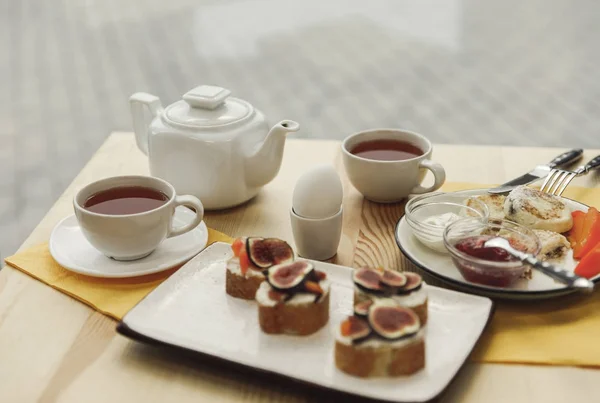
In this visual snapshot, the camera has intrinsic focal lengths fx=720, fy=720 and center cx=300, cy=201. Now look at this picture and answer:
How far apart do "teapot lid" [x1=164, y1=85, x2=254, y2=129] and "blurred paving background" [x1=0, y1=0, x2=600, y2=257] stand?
169cm

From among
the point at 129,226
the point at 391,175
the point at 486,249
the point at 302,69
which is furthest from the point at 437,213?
the point at 302,69

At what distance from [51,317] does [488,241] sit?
77 cm

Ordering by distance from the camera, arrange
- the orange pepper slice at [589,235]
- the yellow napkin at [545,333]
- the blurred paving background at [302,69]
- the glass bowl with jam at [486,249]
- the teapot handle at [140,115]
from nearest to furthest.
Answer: the yellow napkin at [545,333] < the glass bowl with jam at [486,249] < the orange pepper slice at [589,235] < the teapot handle at [140,115] < the blurred paving background at [302,69]

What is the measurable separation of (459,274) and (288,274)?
1.08 feet

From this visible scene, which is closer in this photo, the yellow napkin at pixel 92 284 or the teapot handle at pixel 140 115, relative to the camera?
the yellow napkin at pixel 92 284

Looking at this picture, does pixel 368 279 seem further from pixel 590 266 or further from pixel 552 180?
pixel 552 180

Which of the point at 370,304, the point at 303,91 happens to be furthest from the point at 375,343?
the point at 303,91

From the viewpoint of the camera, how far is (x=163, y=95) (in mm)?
4324

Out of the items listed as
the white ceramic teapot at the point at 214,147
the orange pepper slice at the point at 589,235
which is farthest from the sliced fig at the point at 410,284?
the white ceramic teapot at the point at 214,147

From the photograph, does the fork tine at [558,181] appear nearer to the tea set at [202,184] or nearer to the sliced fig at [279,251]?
the tea set at [202,184]

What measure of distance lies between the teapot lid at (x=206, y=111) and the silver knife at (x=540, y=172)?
58 cm

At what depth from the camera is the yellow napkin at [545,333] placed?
109 centimetres

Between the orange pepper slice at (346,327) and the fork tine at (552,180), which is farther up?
the orange pepper slice at (346,327)

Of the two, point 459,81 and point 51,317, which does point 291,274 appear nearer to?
point 51,317
